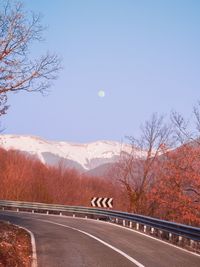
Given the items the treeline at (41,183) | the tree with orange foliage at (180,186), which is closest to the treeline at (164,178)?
the tree with orange foliage at (180,186)

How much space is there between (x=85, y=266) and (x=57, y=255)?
183cm

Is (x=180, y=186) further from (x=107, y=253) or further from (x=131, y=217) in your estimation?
(x=107, y=253)

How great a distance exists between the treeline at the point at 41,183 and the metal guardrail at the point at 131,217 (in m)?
21.2

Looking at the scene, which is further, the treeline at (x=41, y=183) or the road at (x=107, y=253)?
the treeline at (x=41, y=183)

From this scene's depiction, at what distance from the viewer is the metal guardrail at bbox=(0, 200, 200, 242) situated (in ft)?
45.3

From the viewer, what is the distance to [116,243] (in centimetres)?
1423

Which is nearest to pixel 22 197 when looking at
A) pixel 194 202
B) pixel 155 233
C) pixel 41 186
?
pixel 41 186

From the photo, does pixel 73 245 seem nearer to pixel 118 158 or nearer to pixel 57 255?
pixel 57 255

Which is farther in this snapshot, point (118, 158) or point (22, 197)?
point (22, 197)

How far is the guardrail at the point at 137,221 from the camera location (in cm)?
1420

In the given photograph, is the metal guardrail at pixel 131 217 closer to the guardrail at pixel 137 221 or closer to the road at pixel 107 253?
the guardrail at pixel 137 221

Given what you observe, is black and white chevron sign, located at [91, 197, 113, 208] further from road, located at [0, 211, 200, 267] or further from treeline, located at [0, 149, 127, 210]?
treeline, located at [0, 149, 127, 210]

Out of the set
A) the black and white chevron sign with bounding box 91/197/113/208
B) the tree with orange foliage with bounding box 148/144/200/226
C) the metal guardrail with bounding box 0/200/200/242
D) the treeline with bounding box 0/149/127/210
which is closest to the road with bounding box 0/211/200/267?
the metal guardrail with bounding box 0/200/200/242

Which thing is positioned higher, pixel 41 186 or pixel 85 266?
pixel 41 186
